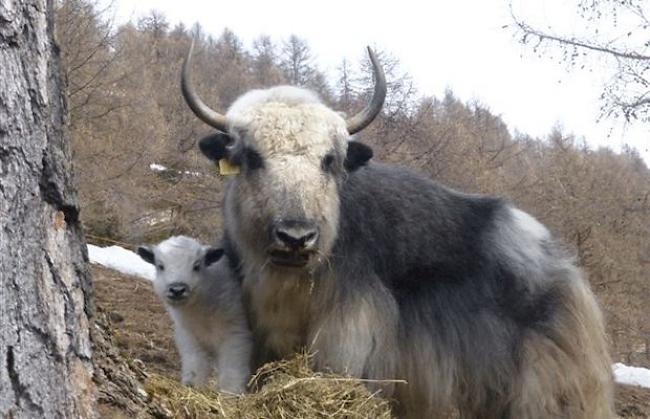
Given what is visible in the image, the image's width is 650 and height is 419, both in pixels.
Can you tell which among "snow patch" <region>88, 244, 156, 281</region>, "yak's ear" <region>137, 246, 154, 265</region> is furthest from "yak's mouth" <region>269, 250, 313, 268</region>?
"snow patch" <region>88, 244, 156, 281</region>

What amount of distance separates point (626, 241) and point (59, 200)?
58.5 feet

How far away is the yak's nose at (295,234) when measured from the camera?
4.83 metres

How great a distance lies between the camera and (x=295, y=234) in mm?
4824

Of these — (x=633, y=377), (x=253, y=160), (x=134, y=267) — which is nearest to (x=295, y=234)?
(x=253, y=160)

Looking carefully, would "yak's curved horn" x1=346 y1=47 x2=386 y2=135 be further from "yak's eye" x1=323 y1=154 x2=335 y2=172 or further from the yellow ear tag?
the yellow ear tag

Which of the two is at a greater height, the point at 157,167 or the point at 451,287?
the point at 157,167

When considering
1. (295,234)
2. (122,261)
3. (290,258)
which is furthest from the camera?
(122,261)

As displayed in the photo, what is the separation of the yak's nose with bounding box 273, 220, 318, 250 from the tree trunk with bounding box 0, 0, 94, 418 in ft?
6.96

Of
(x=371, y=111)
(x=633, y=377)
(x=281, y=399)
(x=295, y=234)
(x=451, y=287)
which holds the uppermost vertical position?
(x=371, y=111)

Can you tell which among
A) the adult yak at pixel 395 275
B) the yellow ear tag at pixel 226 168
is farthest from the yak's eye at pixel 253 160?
the yellow ear tag at pixel 226 168

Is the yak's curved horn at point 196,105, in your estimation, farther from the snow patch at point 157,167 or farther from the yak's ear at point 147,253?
the snow patch at point 157,167

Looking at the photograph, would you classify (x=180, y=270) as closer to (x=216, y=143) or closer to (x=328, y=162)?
(x=216, y=143)

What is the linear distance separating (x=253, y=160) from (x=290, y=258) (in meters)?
0.67

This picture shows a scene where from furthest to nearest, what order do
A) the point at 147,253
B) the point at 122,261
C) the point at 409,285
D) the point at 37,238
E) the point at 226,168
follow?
the point at 122,261
the point at 147,253
the point at 409,285
the point at 226,168
the point at 37,238
